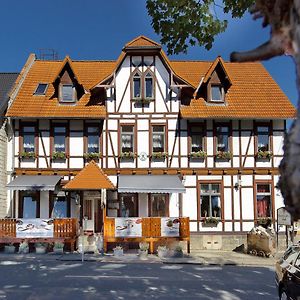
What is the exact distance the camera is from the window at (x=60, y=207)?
2553 centimetres

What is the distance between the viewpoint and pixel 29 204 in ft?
84.1

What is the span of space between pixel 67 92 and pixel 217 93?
7.92 metres

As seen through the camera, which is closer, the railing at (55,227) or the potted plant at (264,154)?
the railing at (55,227)

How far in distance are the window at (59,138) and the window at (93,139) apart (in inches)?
48.1

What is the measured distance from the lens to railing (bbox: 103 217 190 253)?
2261 centimetres

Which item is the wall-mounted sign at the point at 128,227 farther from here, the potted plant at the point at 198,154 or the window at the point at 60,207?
the potted plant at the point at 198,154

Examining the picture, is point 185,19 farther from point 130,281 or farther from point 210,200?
point 210,200

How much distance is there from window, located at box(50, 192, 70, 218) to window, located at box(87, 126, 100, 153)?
9.15ft

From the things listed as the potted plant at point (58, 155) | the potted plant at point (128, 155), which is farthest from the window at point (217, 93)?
the potted plant at point (58, 155)

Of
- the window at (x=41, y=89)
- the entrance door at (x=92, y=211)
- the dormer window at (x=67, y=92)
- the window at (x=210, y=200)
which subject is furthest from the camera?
the window at (x=41, y=89)

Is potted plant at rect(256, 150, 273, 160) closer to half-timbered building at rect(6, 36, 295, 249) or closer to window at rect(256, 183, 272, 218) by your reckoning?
half-timbered building at rect(6, 36, 295, 249)

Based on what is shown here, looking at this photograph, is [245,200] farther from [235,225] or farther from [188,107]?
[188,107]

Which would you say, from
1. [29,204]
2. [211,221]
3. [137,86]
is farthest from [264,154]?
[29,204]

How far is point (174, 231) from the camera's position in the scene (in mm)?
22766
